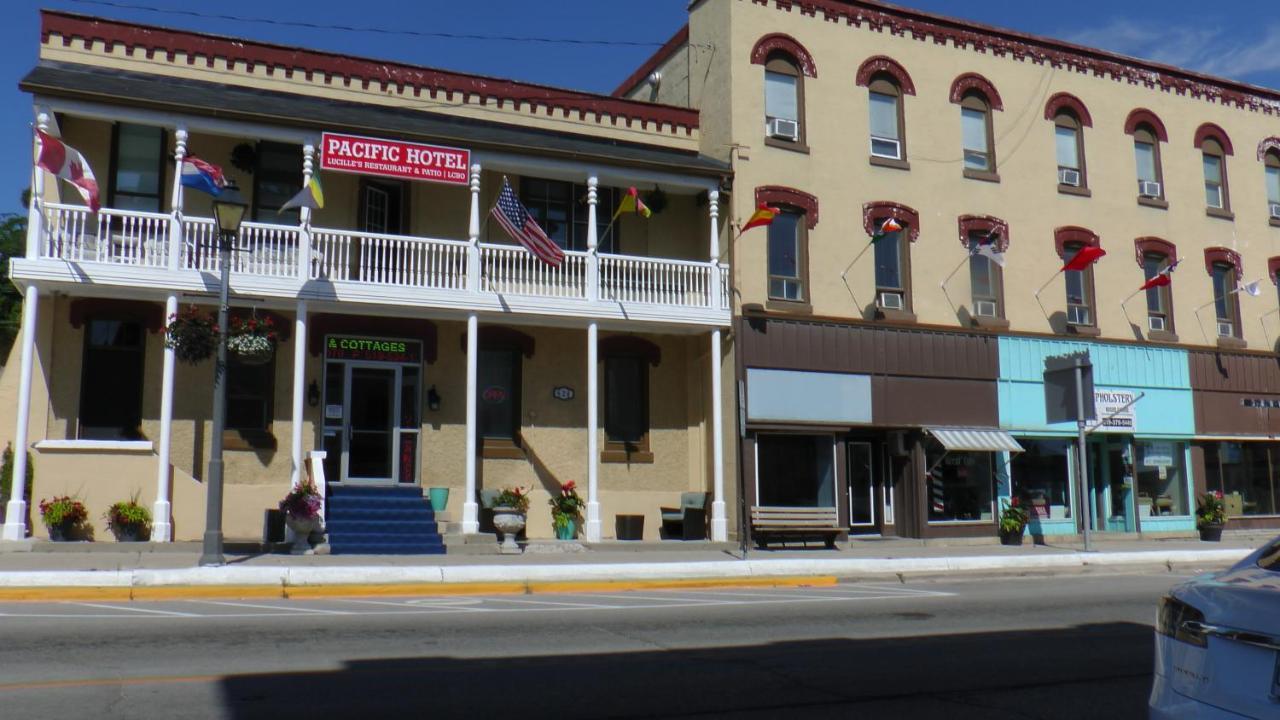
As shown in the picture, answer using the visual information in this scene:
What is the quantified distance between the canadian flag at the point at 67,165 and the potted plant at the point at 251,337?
285 cm

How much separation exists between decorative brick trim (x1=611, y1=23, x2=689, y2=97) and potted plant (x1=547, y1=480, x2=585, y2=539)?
1076cm

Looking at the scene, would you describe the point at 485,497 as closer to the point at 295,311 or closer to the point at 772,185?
the point at 295,311

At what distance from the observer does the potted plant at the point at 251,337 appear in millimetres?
16641

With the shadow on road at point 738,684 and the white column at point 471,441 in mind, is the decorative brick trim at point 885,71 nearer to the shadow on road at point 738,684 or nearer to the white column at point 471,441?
the white column at point 471,441

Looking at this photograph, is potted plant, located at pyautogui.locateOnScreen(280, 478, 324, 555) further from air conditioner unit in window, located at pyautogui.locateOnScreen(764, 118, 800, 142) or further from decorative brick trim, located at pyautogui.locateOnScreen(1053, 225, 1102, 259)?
decorative brick trim, located at pyautogui.locateOnScreen(1053, 225, 1102, 259)

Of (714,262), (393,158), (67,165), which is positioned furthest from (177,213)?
(714,262)

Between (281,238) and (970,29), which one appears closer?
(281,238)

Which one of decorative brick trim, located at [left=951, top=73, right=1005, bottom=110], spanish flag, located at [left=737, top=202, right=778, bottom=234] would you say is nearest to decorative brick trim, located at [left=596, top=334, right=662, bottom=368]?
spanish flag, located at [left=737, top=202, right=778, bottom=234]

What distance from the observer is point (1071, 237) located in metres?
25.6

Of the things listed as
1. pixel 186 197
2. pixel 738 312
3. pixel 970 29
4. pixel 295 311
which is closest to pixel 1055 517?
pixel 738 312

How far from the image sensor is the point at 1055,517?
79.8ft

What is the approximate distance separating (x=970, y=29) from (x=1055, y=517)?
1139 centimetres

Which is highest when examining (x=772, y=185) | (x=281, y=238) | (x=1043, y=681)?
(x=772, y=185)

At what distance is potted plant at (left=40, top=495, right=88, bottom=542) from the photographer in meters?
16.4
